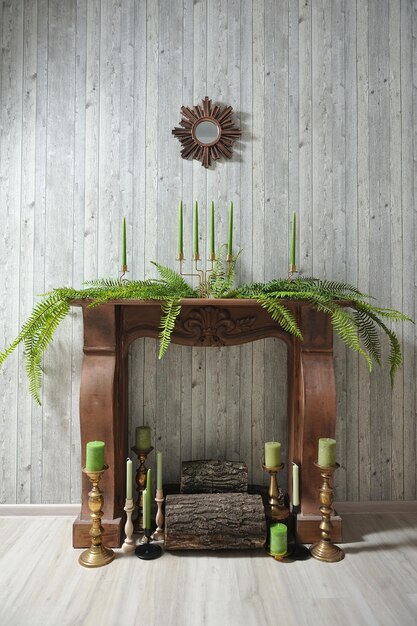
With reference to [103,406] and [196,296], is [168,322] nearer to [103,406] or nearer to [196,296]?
[196,296]

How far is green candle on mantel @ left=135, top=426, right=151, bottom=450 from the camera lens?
2090mm

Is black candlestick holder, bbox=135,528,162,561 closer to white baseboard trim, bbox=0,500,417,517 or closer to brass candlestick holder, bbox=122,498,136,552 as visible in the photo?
brass candlestick holder, bbox=122,498,136,552

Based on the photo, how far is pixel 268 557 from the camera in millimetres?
1828

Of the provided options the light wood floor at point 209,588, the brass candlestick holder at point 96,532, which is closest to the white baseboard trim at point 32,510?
the light wood floor at point 209,588

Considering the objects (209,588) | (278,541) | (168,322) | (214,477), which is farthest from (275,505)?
(168,322)

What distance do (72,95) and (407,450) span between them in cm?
240

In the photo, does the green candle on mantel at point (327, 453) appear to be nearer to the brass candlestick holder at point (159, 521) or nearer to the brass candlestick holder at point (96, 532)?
the brass candlestick holder at point (159, 521)

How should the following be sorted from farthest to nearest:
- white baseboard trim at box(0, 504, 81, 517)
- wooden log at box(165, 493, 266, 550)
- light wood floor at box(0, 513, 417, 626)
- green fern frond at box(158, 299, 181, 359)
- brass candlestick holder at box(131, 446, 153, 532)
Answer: white baseboard trim at box(0, 504, 81, 517) → brass candlestick holder at box(131, 446, 153, 532) → wooden log at box(165, 493, 266, 550) → green fern frond at box(158, 299, 181, 359) → light wood floor at box(0, 513, 417, 626)

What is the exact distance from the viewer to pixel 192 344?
1997 mm

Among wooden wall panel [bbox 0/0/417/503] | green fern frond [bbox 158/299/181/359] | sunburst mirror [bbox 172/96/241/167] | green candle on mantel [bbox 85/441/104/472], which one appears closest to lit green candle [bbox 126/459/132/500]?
green candle on mantel [bbox 85/441/104/472]

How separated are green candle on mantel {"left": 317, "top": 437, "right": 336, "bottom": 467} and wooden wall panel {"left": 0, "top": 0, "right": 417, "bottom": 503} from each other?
1.40 feet

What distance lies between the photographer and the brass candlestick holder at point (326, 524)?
1822 millimetres

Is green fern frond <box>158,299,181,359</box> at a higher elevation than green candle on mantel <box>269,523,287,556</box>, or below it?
higher

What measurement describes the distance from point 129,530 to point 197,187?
1.57 m
